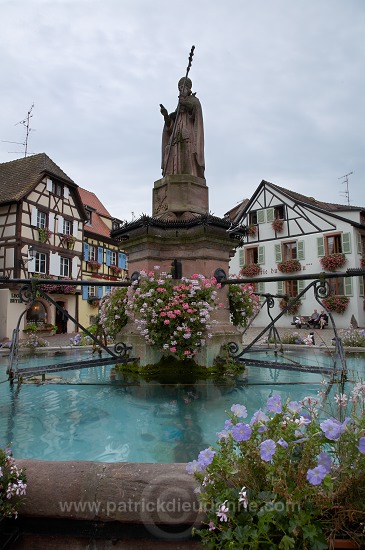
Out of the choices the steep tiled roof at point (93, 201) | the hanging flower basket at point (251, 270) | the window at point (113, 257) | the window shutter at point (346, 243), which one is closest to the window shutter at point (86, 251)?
the window at point (113, 257)

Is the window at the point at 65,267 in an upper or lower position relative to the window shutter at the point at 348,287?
upper

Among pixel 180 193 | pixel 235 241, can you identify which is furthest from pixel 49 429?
pixel 180 193

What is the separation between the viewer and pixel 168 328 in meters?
4.50

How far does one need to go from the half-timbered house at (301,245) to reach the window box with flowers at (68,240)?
1209 cm

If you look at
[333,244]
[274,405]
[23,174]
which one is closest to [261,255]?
[333,244]

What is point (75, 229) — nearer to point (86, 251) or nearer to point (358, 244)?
point (86, 251)

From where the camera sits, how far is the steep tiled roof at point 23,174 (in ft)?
71.2

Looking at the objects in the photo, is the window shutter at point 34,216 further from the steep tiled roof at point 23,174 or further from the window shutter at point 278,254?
the window shutter at point 278,254

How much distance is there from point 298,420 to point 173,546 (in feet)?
2.25

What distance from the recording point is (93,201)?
33562 millimetres

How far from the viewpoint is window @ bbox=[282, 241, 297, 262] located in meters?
27.4

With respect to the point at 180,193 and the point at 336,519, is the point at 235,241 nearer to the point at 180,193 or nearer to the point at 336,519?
the point at 180,193

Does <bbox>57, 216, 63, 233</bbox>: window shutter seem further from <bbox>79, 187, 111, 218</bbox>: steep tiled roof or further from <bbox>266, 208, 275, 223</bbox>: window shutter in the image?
<bbox>266, 208, 275, 223</bbox>: window shutter

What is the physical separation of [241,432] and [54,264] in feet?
75.8
